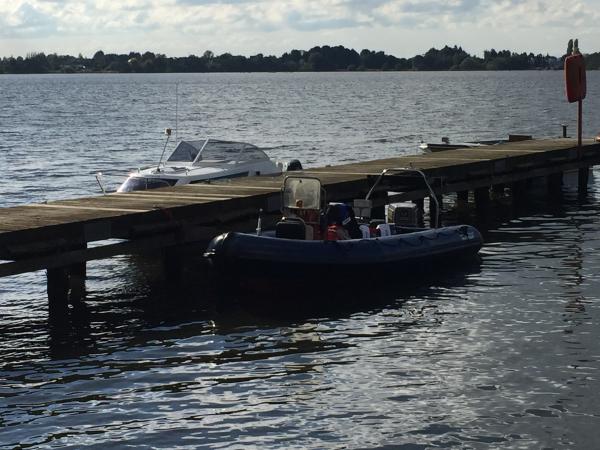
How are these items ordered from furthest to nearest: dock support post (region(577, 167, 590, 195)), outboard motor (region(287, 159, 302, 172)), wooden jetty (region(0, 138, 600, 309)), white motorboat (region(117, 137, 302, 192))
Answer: dock support post (region(577, 167, 590, 195)) → outboard motor (region(287, 159, 302, 172)) → white motorboat (region(117, 137, 302, 192)) → wooden jetty (region(0, 138, 600, 309))

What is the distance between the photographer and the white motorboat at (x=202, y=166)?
2556 cm

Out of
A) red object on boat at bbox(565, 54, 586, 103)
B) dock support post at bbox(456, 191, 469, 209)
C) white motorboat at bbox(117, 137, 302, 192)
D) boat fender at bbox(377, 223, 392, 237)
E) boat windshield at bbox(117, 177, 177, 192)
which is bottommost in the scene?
dock support post at bbox(456, 191, 469, 209)

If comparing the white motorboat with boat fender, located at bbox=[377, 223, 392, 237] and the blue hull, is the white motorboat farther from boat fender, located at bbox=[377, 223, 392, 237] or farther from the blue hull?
the blue hull

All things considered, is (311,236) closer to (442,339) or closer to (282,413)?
(442,339)

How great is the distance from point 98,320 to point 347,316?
13.3 ft

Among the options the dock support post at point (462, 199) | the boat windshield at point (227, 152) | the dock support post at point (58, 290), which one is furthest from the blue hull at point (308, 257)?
the dock support post at point (462, 199)

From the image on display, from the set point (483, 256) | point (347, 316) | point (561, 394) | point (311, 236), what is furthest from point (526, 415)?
point (483, 256)

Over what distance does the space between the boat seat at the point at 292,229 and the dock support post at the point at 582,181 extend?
58.2 feet

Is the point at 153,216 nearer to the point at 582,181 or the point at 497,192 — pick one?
the point at 497,192

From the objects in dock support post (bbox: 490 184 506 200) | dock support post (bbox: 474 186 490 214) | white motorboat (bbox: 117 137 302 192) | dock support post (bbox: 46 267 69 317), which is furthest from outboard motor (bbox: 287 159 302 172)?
dock support post (bbox: 46 267 69 317)

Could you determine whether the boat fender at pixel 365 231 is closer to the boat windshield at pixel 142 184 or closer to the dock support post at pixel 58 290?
the dock support post at pixel 58 290

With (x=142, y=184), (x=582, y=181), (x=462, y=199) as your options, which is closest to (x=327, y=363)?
(x=142, y=184)

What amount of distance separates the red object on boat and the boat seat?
17.7m

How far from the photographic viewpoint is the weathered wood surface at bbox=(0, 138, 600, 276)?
18172mm
